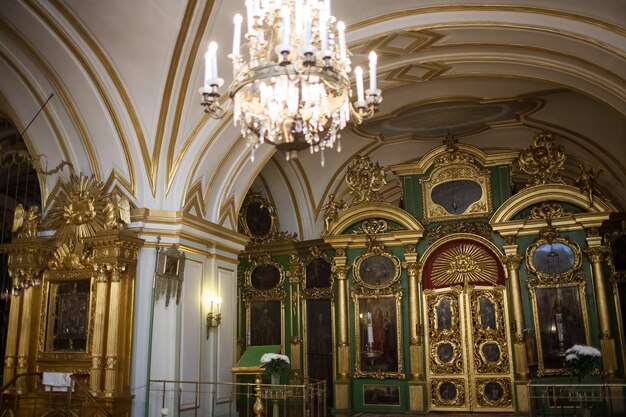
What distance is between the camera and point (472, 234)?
1252cm

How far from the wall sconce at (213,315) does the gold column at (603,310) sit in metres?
7.02

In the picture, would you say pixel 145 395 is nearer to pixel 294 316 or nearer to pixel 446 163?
pixel 294 316

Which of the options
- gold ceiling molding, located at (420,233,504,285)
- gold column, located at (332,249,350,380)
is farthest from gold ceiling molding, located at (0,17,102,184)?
gold ceiling molding, located at (420,233,504,285)

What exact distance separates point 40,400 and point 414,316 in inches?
277

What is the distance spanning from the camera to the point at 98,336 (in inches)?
396

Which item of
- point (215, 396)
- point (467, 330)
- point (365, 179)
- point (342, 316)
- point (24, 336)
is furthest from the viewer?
point (365, 179)

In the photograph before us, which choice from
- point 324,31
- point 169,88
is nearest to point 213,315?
point 169,88

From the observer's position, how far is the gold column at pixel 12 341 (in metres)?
10.7

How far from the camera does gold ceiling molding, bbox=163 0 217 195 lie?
938 centimetres

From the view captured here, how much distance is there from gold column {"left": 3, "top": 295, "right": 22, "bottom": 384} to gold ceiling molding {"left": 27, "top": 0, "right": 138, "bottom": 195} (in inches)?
107

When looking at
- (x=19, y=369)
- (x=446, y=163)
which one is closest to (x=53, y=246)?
(x=19, y=369)

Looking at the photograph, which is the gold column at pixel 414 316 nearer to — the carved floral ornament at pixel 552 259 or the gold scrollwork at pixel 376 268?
the gold scrollwork at pixel 376 268

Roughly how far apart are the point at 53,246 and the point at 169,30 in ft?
14.5

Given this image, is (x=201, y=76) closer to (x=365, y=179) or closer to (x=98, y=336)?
(x=365, y=179)
